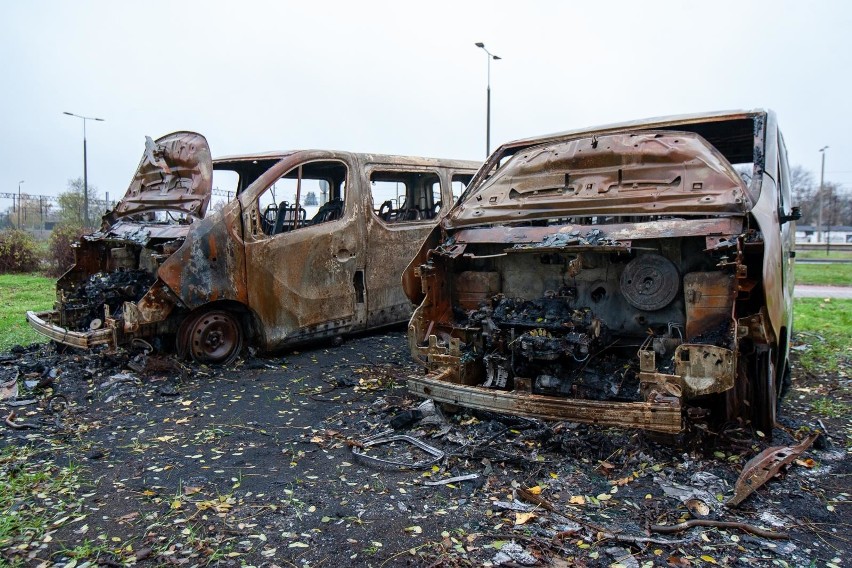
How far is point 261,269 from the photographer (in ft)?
20.0

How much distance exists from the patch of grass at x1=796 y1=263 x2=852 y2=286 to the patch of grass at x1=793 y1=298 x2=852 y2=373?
4145mm

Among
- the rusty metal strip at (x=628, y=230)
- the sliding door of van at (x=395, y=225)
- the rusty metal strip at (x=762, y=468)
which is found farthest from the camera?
the sliding door of van at (x=395, y=225)

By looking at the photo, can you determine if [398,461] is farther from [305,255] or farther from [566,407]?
[305,255]

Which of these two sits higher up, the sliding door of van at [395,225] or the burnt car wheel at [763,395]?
the sliding door of van at [395,225]

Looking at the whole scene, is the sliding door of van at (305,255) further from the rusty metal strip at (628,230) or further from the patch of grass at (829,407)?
the patch of grass at (829,407)

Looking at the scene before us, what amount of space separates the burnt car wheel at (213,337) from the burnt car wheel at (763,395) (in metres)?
4.73

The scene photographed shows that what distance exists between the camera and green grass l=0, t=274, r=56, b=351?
7.48 metres

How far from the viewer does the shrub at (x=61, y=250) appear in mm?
15492

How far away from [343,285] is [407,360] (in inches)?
46.0

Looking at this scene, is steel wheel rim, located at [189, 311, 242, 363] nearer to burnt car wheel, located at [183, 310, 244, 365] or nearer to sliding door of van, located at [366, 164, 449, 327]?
burnt car wheel, located at [183, 310, 244, 365]

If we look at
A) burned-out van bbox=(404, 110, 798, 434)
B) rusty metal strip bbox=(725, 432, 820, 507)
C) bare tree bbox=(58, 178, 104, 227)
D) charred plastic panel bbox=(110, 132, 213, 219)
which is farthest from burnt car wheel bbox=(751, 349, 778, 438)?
bare tree bbox=(58, 178, 104, 227)

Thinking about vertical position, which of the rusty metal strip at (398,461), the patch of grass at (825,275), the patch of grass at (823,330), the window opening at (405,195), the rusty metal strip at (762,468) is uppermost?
the window opening at (405,195)

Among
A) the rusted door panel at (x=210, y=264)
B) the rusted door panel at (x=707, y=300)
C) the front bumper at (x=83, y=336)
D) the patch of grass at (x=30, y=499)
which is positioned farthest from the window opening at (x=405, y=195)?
the patch of grass at (x=30, y=499)

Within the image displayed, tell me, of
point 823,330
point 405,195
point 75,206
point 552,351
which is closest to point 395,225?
point 405,195
